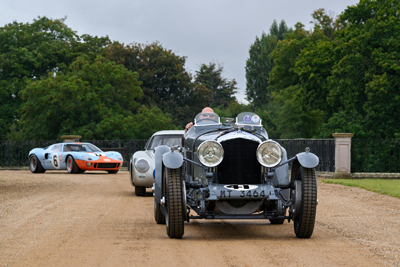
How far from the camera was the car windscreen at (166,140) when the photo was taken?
48.0 feet

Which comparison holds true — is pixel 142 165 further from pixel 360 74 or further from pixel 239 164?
pixel 360 74

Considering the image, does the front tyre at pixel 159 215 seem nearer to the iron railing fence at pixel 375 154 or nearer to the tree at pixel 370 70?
the iron railing fence at pixel 375 154

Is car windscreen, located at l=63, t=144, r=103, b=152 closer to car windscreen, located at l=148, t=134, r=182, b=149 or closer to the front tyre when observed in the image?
car windscreen, located at l=148, t=134, r=182, b=149

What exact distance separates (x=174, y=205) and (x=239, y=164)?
1071 millimetres

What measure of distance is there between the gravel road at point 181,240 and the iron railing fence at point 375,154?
1102 centimetres

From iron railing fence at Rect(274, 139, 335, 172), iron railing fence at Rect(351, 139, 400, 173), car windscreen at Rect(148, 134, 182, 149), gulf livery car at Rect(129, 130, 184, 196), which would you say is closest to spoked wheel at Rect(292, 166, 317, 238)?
gulf livery car at Rect(129, 130, 184, 196)

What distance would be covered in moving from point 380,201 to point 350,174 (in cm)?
940

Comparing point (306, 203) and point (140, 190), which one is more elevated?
point (306, 203)

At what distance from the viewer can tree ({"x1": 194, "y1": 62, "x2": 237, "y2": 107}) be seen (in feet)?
242

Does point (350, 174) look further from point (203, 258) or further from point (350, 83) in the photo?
point (203, 258)

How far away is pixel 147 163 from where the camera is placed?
14297mm

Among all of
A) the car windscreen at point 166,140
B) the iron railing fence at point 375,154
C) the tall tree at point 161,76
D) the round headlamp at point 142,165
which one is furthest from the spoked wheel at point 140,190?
the tall tree at point 161,76

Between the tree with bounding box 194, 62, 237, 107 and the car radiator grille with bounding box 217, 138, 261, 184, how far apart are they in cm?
6541

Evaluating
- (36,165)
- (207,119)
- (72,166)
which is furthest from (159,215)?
(36,165)
